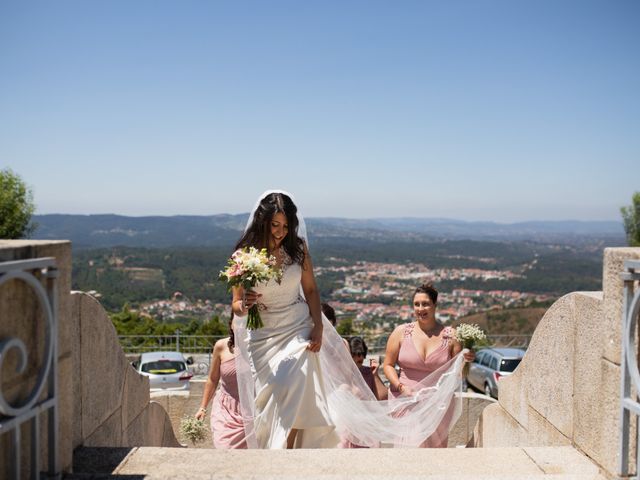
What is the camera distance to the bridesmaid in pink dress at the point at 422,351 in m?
6.02

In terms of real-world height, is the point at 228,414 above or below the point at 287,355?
below

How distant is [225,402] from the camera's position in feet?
18.5

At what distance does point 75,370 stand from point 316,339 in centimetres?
195

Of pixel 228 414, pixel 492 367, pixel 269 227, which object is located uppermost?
pixel 269 227

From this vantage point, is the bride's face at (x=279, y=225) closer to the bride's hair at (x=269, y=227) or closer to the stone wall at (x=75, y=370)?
the bride's hair at (x=269, y=227)

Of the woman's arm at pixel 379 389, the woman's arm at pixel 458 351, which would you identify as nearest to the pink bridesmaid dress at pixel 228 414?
the woman's arm at pixel 379 389

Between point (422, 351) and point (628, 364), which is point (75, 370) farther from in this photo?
point (422, 351)

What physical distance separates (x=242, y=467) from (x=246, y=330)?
175 centimetres

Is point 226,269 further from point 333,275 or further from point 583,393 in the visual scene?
point 333,275

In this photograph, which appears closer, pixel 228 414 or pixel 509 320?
pixel 228 414

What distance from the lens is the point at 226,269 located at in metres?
4.89

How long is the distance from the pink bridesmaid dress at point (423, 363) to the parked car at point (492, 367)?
11.0 meters

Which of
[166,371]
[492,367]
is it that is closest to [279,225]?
[166,371]

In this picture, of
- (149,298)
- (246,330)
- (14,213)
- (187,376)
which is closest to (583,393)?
(246,330)
